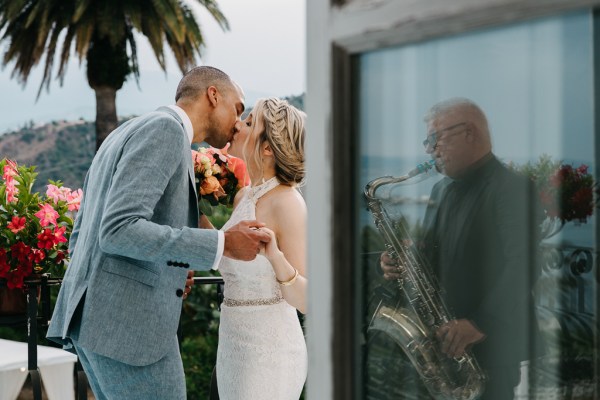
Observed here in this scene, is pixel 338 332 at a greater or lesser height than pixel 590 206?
lesser

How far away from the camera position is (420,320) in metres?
1.04

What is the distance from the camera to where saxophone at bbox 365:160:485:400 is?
98 cm

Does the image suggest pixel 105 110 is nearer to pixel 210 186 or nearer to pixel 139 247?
pixel 210 186

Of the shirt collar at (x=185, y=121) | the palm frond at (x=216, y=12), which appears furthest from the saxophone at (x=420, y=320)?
the palm frond at (x=216, y=12)

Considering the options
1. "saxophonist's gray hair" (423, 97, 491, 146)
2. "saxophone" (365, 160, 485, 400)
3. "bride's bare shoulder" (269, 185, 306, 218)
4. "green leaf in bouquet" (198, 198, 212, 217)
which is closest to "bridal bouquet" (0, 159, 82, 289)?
"green leaf in bouquet" (198, 198, 212, 217)

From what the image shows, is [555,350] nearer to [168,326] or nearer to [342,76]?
[342,76]

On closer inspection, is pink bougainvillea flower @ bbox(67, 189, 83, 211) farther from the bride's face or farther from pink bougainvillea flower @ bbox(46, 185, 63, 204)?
the bride's face

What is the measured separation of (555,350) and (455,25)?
0.35 m

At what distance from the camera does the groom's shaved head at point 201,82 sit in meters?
2.34

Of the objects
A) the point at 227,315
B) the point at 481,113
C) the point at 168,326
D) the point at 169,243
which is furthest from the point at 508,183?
the point at 227,315

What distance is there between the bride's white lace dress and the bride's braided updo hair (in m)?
0.18

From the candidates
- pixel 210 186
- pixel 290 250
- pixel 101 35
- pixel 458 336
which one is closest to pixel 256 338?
pixel 290 250

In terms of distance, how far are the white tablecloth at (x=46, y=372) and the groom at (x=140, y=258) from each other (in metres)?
1.29

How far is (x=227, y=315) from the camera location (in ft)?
8.05
